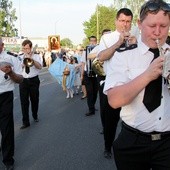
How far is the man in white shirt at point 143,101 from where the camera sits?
8.45 feet

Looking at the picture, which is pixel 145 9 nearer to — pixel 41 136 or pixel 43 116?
pixel 41 136

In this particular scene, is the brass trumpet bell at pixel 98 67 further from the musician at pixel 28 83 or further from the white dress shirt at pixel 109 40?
the musician at pixel 28 83

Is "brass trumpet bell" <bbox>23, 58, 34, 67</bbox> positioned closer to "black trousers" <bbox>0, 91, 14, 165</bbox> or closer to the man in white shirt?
"black trousers" <bbox>0, 91, 14, 165</bbox>

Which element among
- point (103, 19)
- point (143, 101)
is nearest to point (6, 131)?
point (143, 101)

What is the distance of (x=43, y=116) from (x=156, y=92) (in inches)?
285

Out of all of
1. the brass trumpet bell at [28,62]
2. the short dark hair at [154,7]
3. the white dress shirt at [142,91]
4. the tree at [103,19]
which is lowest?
the tree at [103,19]

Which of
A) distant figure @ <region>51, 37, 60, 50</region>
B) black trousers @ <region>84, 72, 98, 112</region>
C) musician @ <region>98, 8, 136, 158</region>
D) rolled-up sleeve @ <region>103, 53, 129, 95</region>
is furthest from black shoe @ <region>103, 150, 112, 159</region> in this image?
distant figure @ <region>51, 37, 60, 50</region>

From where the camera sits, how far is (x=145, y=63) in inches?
103

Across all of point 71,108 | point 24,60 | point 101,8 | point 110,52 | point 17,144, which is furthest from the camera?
point 101,8

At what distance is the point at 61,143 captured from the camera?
6805 millimetres

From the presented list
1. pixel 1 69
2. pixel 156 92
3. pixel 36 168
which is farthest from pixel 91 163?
pixel 156 92

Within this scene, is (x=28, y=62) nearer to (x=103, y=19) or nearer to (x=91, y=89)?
(x=91, y=89)

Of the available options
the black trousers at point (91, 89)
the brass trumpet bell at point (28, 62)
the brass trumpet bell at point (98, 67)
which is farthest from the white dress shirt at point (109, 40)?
the black trousers at point (91, 89)

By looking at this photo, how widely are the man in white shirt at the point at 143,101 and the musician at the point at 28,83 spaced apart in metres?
5.78
